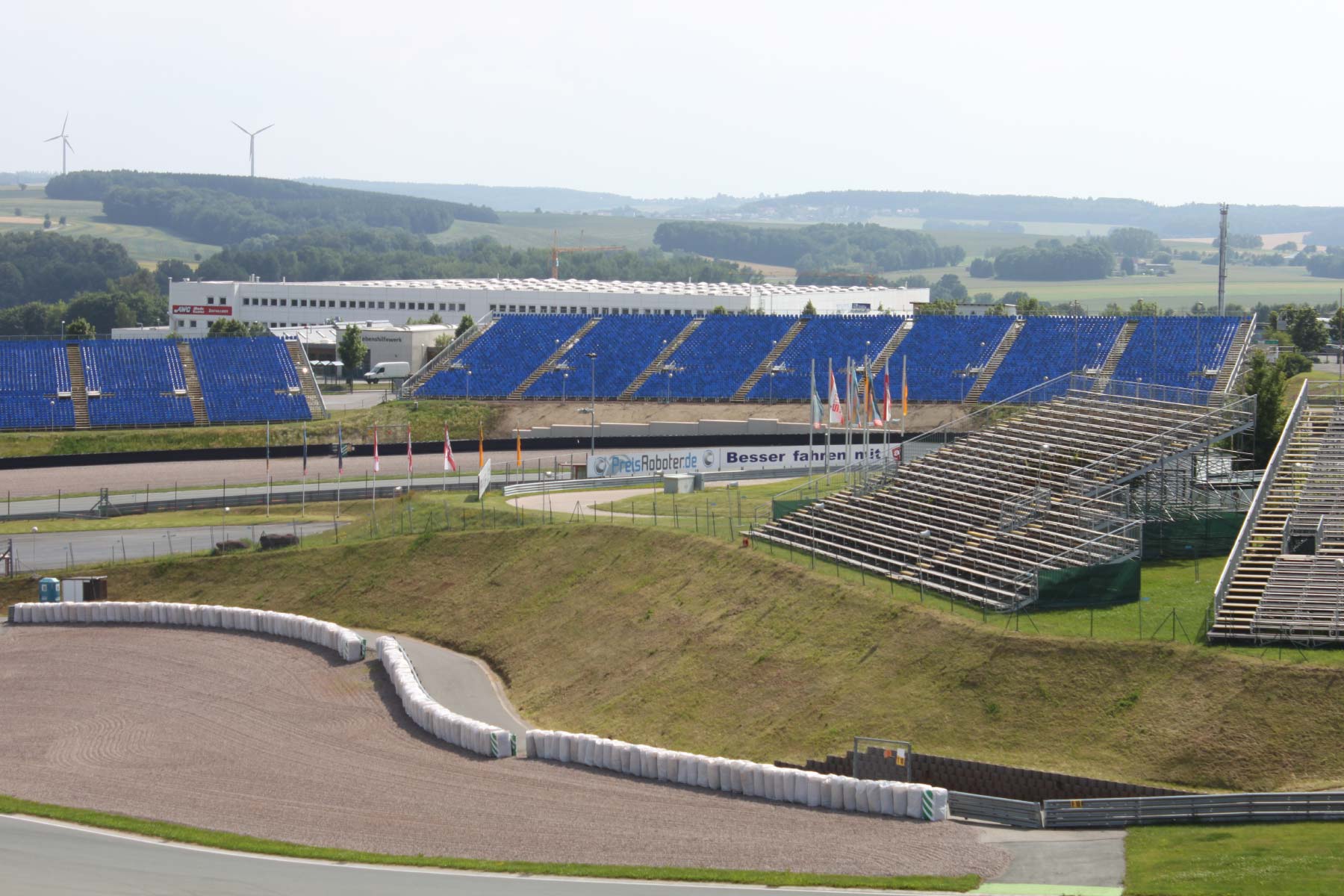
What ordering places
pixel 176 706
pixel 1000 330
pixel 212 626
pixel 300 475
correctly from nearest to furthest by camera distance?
pixel 176 706
pixel 212 626
pixel 300 475
pixel 1000 330

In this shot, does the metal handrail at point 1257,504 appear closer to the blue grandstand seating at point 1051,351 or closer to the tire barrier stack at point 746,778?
the tire barrier stack at point 746,778

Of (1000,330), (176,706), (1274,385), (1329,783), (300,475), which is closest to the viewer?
(1329,783)

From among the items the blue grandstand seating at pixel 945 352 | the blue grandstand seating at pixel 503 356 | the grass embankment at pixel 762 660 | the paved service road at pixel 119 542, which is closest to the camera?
the grass embankment at pixel 762 660

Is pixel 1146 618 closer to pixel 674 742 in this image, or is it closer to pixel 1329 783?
pixel 1329 783

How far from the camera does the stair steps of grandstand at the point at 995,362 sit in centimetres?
9075

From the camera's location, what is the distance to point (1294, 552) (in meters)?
42.3

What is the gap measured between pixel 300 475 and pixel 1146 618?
50396mm

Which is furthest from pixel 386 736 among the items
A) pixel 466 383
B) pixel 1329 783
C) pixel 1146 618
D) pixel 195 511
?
pixel 466 383

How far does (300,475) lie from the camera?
79.7 metres

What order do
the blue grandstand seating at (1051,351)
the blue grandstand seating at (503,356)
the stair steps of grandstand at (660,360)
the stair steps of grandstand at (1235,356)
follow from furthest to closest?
1. the blue grandstand seating at (503,356)
2. the stair steps of grandstand at (660,360)
3. the blue grandstand seating at (1051,351)
4. the stair steps of grandstand at (1235,356)

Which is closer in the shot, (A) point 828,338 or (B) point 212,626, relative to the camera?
(B) point 212,626

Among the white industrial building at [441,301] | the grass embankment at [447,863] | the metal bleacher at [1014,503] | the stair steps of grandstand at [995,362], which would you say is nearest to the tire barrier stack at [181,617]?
the metal bleacher at [1014,503]

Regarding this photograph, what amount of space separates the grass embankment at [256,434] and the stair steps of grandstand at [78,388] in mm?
1779

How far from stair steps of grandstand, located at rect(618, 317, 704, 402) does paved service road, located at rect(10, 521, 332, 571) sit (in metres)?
33.6
